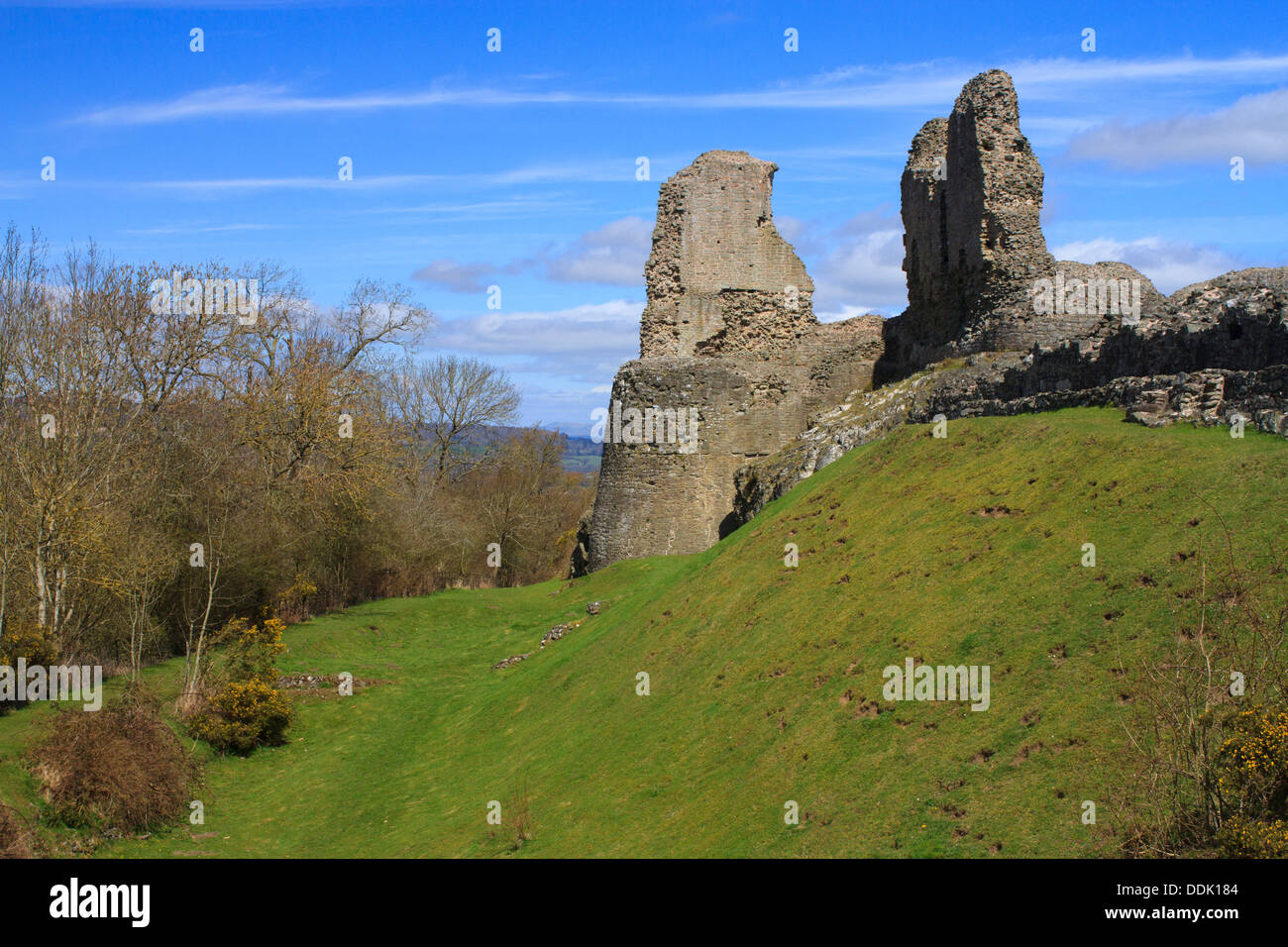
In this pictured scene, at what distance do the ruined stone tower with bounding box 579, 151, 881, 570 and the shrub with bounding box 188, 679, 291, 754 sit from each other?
1430 centimetres

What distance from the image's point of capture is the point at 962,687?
1133 centimetres

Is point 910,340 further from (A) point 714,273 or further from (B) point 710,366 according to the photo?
(A) point 714,273

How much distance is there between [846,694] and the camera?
41.7ft

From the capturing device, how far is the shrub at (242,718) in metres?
21.6

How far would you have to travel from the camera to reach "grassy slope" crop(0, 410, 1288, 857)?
1025 centimetres

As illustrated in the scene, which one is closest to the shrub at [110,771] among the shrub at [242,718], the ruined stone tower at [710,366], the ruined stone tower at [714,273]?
the shrub at [242,718]

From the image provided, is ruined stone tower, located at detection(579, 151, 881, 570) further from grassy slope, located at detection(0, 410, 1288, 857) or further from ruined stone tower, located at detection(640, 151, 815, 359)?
grassy slope, located at detection(0, 410, 1288, 857)

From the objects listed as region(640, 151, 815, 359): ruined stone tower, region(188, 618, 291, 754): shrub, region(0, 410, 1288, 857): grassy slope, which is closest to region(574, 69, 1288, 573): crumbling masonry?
region(640, 151, 815, 359): ruined stone tower

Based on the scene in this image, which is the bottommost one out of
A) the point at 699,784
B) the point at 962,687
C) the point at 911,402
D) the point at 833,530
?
the point at 699,784
